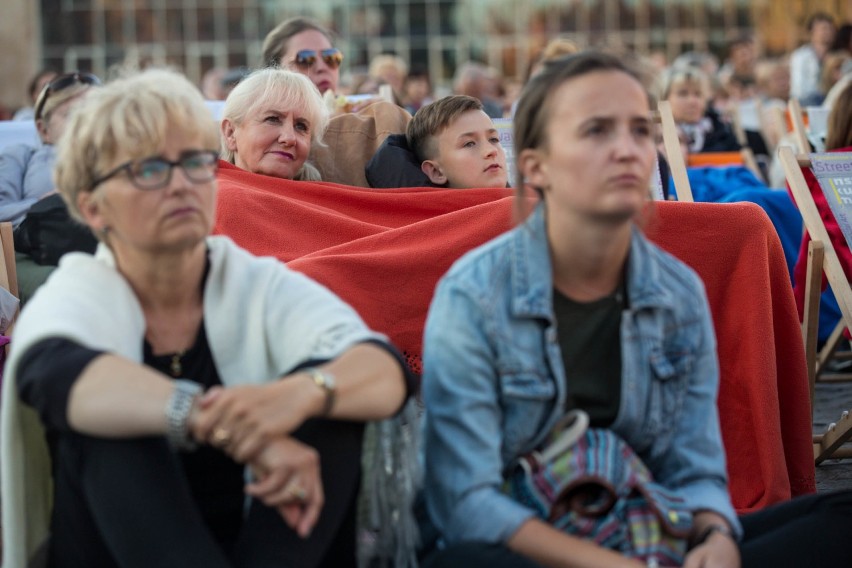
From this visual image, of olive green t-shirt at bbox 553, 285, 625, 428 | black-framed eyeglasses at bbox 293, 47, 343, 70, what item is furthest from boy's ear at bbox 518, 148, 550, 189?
black-framed eyeglasses at bbox 293, 47, 343, 70

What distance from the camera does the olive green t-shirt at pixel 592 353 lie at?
9.19ft

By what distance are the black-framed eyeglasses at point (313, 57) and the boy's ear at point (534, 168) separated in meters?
3.77

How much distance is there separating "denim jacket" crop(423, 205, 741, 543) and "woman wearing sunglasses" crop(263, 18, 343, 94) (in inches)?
150

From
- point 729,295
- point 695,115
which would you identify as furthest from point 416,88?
point 729,295

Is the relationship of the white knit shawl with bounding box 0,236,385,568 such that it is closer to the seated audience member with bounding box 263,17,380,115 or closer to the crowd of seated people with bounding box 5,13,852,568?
the crowd of seated people with bounding box 5,13,852,568

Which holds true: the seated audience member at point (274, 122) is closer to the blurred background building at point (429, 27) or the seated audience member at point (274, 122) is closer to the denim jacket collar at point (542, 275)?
the denim jacket collar at point (542, 275)

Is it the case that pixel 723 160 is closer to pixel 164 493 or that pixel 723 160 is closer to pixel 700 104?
pixel 700 104

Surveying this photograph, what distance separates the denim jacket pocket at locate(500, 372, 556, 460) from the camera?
2.72 meters

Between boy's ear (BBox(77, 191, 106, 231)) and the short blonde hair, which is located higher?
the short blonde hair

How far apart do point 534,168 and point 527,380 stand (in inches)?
18.1

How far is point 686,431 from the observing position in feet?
9.37

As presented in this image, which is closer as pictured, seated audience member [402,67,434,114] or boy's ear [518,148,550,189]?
boy's ear [518,148,550,189]

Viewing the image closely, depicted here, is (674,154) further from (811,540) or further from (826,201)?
(811,540)

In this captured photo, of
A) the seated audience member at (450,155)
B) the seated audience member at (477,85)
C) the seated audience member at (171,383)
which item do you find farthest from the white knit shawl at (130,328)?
the seated audience member at (477,85)
